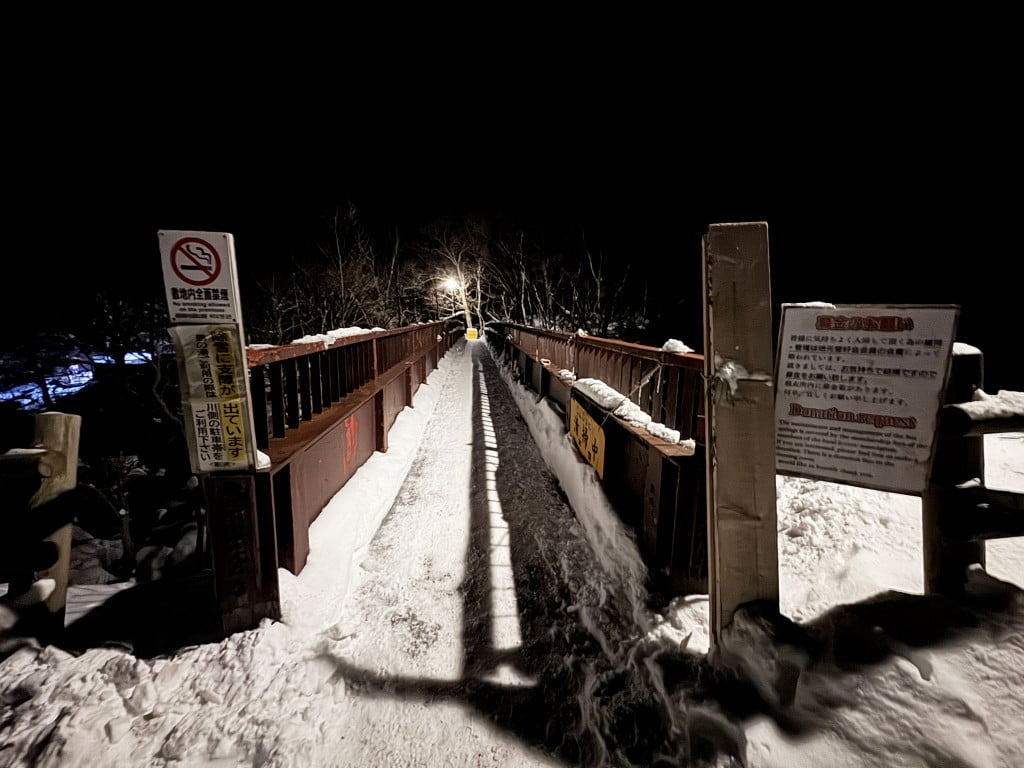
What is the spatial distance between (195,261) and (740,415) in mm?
3630

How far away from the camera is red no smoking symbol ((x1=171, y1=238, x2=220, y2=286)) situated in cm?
253

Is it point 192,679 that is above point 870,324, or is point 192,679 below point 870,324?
below

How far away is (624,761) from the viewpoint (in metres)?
2.20

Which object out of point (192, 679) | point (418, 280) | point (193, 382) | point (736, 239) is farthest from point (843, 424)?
point (418, 280)

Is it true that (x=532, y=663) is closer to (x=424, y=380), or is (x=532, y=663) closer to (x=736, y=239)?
(x=736, y=239)

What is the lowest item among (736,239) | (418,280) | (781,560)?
(781,560)

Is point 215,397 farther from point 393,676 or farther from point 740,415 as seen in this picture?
point 740,415

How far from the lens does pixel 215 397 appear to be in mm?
2689

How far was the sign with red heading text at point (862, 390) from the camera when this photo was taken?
2089 mm

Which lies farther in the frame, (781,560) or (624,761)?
(781,560)

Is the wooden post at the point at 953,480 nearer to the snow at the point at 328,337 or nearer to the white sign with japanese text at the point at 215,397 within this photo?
the white sign with japanese text at the point at 215,397

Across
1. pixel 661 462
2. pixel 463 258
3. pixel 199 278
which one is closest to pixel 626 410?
pixel 661 462

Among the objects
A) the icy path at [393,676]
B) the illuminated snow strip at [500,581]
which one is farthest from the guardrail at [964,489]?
the illuminated snow strip at [500,581]

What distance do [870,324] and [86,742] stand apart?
4.97m
